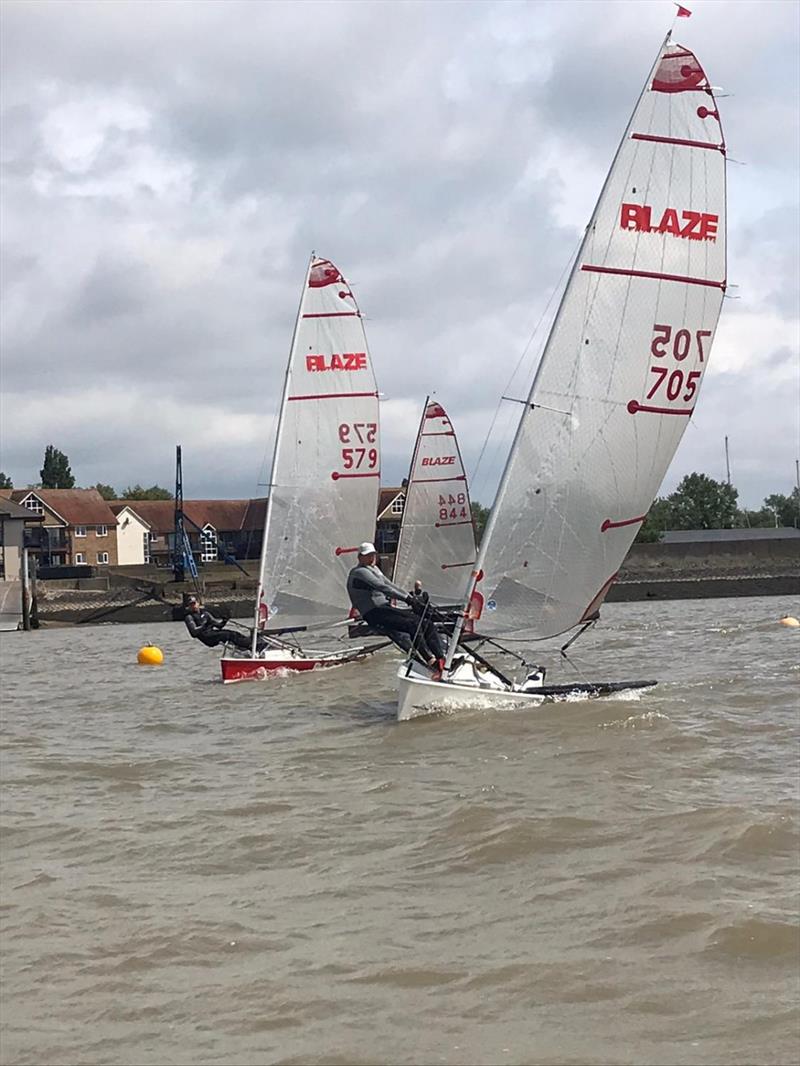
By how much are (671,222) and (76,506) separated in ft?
246

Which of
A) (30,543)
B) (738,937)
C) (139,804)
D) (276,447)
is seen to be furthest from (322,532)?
(30,543)

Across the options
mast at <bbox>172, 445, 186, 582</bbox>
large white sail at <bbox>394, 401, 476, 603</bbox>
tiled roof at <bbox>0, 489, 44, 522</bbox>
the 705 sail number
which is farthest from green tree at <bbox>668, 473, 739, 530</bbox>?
the 705 sail number

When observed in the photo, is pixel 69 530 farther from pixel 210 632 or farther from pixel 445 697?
pixel 445 697

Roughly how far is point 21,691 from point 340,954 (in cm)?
1530

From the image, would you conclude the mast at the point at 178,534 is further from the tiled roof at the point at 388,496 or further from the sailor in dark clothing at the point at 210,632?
the sailor in dark clothing at the point at 210,632

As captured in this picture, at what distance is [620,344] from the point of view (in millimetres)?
12812

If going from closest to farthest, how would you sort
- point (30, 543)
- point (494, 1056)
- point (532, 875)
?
1. point (494, 1056)
2. point (532, 875)
3. point (30, 543)

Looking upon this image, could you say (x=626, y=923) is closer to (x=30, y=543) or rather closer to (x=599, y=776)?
(x=599, y=776)

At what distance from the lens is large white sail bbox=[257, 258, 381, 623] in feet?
67.8

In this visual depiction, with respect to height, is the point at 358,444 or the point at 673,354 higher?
the point at 673,354

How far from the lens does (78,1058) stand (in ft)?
15.4

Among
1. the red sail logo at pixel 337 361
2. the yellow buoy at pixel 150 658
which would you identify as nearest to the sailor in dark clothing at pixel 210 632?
the red sail logo at pixel 337 361

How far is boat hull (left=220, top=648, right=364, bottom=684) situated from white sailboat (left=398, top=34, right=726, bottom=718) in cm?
639

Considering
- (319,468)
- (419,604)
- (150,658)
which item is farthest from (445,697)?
(150,658)
